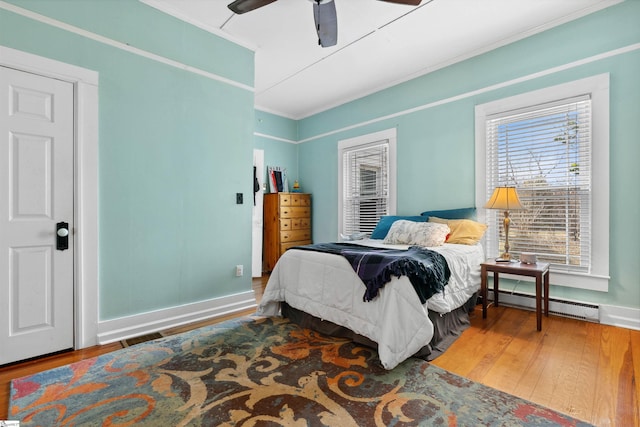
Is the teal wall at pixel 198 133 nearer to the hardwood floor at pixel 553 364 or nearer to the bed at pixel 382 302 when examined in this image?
the hardwood floor at pixel 553 364

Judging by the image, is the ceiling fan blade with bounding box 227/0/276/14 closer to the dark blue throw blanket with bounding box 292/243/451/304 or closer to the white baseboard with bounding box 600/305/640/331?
the dark blue throw blanket with bounding box 292/243/451/304

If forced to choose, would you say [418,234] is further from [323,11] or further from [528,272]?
[323,11]

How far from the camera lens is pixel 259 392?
5.74 ft

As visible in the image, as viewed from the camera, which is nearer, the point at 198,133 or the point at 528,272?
the point at 528,272

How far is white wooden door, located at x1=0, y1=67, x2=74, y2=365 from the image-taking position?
212 centimetres

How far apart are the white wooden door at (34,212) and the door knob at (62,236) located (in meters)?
0.02

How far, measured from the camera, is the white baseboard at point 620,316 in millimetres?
2631

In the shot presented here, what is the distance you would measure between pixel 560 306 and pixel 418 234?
4.96 ft

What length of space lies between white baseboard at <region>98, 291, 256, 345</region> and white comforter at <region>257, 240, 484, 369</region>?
521mm

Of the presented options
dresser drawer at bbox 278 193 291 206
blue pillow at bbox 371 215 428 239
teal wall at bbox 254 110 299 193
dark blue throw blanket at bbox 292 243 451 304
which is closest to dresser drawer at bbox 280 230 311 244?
dresser drawer at bbox 278 193 291 206

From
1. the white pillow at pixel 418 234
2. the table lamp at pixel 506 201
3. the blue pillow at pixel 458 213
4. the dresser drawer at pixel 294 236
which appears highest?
the table lamp at pixel 506 201

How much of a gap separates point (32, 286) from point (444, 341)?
10.2ft

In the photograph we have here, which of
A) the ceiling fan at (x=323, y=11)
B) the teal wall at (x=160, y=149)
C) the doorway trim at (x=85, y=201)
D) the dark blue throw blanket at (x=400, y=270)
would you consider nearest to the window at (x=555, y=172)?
the dark blue throw blanket at (x=400, y=270)

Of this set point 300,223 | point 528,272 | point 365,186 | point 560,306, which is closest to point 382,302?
point 528,272
